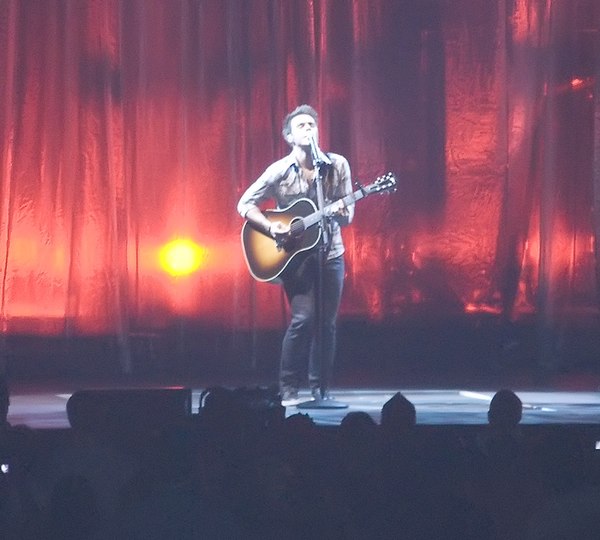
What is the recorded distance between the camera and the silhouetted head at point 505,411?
3.06 m

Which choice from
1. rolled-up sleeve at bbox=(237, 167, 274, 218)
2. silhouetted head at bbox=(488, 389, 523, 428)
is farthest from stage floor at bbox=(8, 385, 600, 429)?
silhouetted head at bbox=(488, 389, 523, 428)

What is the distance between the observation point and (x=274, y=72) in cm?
636

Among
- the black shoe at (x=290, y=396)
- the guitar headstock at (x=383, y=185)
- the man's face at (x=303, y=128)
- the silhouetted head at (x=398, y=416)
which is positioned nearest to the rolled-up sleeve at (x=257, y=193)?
the man's face at (x=303, y=128)

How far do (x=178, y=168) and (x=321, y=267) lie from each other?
1.62 metres

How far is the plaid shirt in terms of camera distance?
5129 millimetres

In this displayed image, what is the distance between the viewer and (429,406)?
5.23 m

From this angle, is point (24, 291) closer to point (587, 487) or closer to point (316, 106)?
point (316, 106)

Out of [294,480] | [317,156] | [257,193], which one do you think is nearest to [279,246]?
[257,193]

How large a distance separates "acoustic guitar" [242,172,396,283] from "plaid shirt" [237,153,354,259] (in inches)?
2.7

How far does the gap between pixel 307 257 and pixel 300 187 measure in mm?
343

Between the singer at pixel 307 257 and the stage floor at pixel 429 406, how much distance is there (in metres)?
0.23

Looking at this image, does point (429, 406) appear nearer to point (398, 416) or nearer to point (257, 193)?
point (257, 193)

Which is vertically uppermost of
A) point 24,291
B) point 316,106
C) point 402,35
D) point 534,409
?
point 402,35

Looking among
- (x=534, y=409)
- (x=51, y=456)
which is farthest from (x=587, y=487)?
(x=534, y=409)
